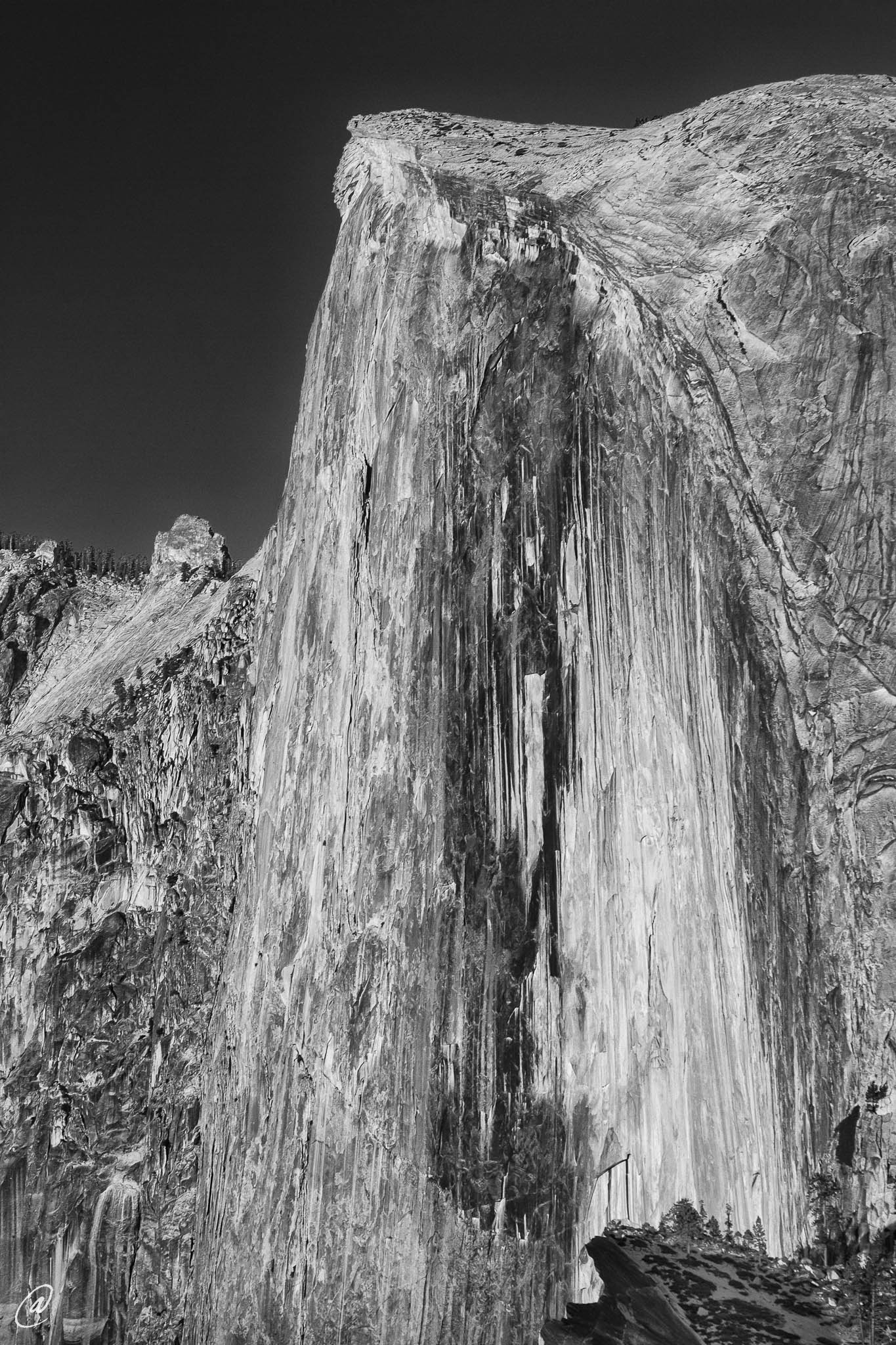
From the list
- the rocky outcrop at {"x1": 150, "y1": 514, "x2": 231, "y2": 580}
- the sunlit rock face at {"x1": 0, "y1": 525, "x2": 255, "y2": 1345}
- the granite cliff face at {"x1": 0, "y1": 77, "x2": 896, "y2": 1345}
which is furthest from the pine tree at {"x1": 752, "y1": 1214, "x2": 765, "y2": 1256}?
the rocky outcrop at {"x1": 150, "y1": 514, "x2": 231, "y2": 580}

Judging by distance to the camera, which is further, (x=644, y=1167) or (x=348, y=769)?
(x=348, y=769)

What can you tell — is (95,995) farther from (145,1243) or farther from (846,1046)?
(846,1046)

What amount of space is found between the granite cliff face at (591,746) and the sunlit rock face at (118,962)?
9854 mm

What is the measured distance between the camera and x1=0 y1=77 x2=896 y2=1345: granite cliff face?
58.4 ft

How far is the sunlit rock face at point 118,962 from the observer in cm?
3173

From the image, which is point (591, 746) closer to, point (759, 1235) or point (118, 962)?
point (759, 1235)

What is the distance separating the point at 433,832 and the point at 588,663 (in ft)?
13.6

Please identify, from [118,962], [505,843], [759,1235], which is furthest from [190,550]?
[759,1235]

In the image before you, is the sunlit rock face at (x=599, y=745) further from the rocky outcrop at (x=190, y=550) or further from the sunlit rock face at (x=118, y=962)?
the rocky outcrop at (x=190, y=550)

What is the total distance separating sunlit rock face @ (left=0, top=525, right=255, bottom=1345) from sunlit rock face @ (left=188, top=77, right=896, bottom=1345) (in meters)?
10.0

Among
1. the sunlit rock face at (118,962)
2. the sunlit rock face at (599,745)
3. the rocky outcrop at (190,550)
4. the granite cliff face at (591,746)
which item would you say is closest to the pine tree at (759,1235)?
the granite cliff face at (591,746)

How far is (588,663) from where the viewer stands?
19.3 metres

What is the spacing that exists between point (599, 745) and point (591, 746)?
0.13 metres

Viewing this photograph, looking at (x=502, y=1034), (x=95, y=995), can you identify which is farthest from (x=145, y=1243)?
(x=502, y=1034)
